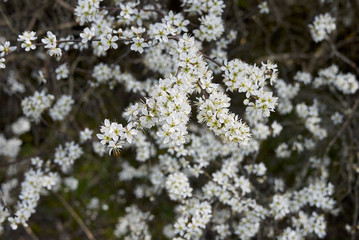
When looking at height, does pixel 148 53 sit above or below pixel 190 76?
above

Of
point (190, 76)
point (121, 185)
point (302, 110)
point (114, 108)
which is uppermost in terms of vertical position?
point (114, 108)

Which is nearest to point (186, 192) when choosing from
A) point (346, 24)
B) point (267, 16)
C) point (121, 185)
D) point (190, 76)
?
point (190, 76)

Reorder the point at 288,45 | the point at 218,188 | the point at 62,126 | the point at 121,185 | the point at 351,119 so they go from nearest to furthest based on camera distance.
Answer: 1. the point at 218,188
2. the point at 351,119
3. the point at 62,126
4. the point at 121,185
5. the point at 288,45

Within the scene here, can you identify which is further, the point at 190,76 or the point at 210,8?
the point at 210,8

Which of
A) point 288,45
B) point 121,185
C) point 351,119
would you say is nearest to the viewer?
point 351,119

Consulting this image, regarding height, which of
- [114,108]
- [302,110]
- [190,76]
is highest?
[114,108]

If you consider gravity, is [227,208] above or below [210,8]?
below

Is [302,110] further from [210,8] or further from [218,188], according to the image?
[210,8]

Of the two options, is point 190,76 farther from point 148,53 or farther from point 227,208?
point 227,208

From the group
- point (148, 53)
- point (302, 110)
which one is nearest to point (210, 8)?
point (148, 53)
